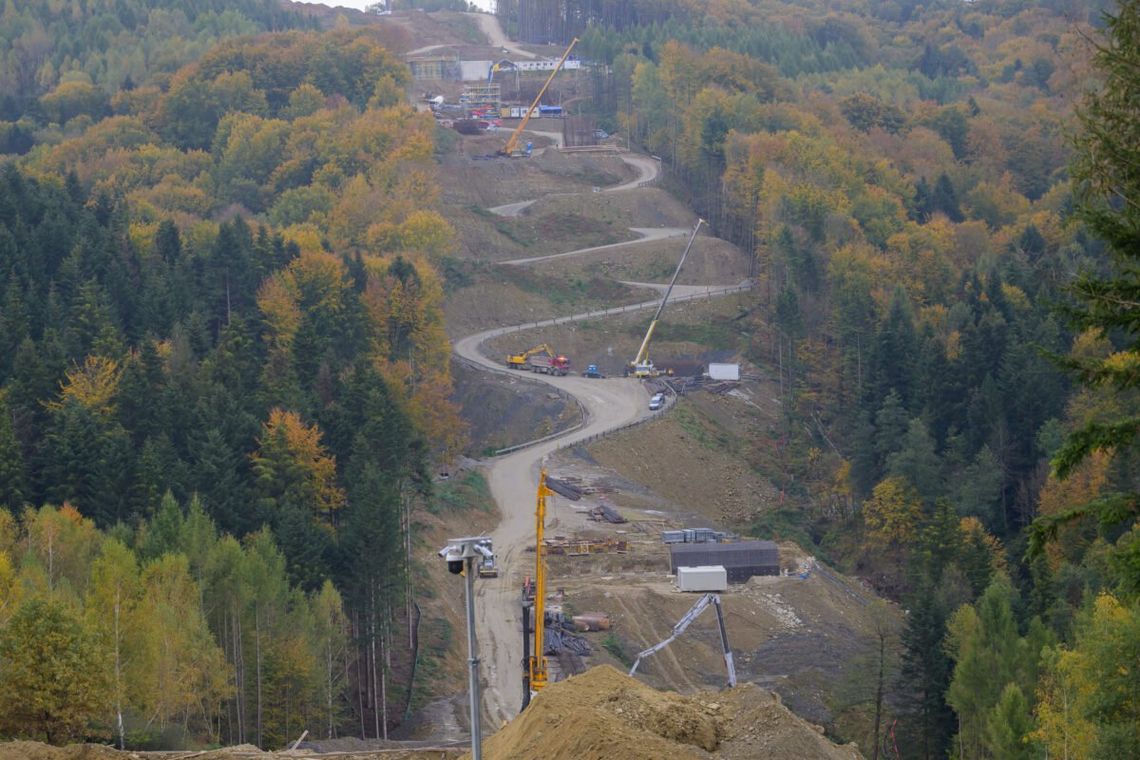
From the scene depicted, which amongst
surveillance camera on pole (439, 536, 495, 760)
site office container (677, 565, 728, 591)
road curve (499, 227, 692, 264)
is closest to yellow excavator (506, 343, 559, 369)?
road curve (499, 227, 692, 264)

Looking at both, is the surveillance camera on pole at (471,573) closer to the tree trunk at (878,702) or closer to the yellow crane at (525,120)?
the tree trunk at (878,702)

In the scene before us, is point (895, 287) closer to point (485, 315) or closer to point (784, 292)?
point (784, 292)

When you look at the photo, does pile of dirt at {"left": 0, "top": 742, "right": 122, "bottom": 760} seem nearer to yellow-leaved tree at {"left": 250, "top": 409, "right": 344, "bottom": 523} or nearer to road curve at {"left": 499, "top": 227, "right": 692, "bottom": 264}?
yellow-leaved tree at {"left": 250, "top": 409, "right": 344, "bottom": 523}

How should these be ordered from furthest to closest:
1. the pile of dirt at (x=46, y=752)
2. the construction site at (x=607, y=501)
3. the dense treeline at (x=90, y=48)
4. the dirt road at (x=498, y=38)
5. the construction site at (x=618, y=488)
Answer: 1. the dirt road at (x=498, y=38)
2. the dense treeline at (x=90, y=48)
3. the construction site at (x=618, y=488)
4. the construction site at (x=607, y=501)
5. the pile of dirt at (x=46, y=752)

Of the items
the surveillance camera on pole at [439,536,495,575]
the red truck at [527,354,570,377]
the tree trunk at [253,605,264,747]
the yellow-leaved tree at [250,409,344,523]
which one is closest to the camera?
the surveillance camera on pole at [439,536,495,575]

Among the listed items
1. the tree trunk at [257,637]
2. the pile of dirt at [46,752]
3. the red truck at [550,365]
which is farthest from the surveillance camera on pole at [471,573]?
the red truck at [550,365]

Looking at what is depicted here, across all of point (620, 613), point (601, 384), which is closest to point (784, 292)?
point (601, 384)

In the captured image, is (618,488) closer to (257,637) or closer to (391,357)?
(391,357)
